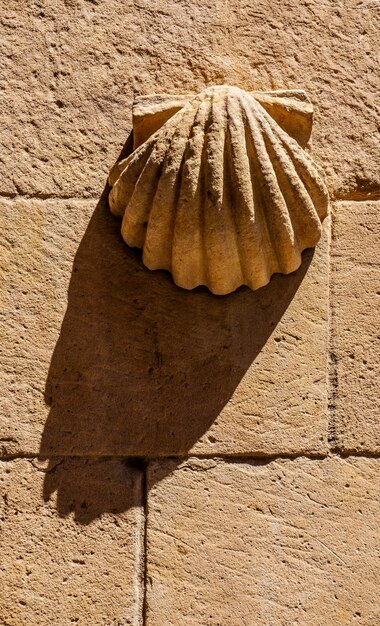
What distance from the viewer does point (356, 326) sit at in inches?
76.9

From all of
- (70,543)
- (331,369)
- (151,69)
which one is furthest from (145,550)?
(151,69)

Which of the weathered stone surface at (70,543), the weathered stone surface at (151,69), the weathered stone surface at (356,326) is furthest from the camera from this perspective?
the weathered stone surface at (151,69)

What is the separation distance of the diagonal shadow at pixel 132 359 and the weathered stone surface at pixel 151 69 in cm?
18

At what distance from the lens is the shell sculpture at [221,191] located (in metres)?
1.81

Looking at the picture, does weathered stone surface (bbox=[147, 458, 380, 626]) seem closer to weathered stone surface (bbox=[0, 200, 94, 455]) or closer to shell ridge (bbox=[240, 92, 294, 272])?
weathered stone surface (bbox=[0, 200, 94, 455])

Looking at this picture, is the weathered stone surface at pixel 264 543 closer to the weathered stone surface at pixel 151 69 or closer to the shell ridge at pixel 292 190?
the shell ridge at pixel 292 190

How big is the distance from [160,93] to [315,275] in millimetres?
500

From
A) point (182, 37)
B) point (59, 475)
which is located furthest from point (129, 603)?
point (182, 37)

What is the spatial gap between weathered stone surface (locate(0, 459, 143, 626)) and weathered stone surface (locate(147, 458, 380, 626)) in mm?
49

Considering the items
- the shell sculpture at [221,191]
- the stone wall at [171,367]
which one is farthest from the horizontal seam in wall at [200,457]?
the shell sculpture at [221,191]

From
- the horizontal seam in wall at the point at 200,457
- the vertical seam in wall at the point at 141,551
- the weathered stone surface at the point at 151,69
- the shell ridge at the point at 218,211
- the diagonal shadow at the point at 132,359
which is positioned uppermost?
the weathered stone surface at the point at 151,69

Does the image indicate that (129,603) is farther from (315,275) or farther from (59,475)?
(315,275)

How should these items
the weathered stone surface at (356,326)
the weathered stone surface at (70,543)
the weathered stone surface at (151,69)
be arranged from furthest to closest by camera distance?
the weathered stone surface at (151,69) → the weathered stone surface at (356,326) → the weathered stone surface at (70,543)

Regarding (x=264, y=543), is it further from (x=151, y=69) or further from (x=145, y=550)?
(x=151, y=69)
